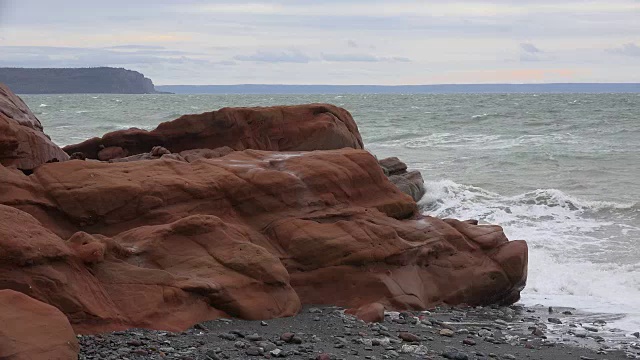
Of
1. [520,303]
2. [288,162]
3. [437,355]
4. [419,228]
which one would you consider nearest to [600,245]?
[520,303]

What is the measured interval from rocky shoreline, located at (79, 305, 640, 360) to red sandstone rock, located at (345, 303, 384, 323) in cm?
14

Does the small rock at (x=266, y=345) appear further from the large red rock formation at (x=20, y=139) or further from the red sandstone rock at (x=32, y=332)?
the large red rock formation at (x=20, y=139)

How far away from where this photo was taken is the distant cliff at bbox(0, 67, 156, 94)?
155750 millimetres

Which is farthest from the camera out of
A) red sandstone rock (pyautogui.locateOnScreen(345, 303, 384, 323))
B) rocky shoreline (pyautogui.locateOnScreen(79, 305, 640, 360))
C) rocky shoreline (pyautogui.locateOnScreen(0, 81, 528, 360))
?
red sandstone rock (pyautogui.locateOnScreen(345, 303, 384, 323))

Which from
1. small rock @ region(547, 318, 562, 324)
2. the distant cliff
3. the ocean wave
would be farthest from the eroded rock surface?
the distant cliff

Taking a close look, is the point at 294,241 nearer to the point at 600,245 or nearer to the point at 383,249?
the point at 383,249

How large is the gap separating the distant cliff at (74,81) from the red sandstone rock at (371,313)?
144m

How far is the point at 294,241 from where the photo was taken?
12.3m

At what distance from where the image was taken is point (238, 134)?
1584cm

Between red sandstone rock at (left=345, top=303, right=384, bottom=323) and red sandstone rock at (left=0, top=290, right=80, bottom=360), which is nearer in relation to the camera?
red sandstone rock at (left=0, top=290, right=80, bottom=360)

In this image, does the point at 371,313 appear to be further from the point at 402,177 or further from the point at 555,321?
the point at 402,177

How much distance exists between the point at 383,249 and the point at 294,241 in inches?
51.5

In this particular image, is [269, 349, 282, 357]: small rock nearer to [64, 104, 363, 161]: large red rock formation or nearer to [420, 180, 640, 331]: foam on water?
[420, 180, 640, 331]: foam on water

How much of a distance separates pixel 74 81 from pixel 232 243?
6334 inches
